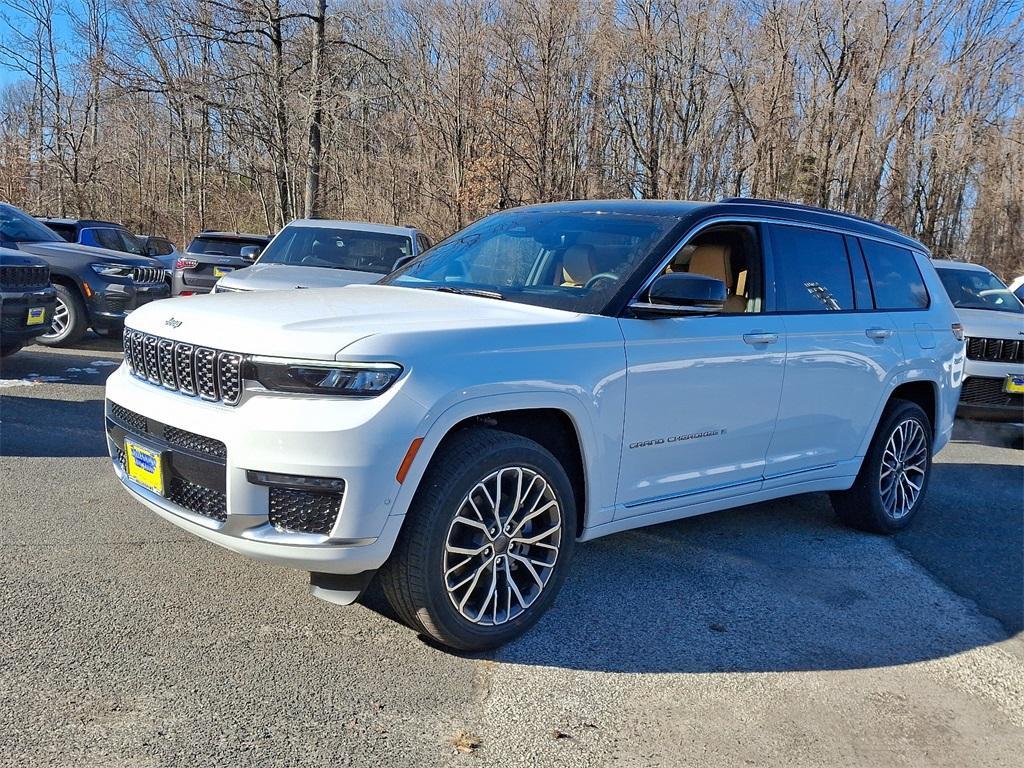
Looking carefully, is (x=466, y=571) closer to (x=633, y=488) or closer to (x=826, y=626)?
(x=633, y=488)

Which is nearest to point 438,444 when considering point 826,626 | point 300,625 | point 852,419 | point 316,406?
point 316,406

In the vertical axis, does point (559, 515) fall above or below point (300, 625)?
above

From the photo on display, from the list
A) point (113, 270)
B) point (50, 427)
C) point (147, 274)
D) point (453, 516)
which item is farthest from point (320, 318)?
point (147, 274)

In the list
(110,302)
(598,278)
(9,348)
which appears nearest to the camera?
(598,278)

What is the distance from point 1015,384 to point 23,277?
961cm

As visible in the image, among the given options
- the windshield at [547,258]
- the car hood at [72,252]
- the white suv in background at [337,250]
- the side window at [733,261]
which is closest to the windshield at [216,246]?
the car hood at [72,252]

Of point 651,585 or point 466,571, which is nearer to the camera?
point 466,571

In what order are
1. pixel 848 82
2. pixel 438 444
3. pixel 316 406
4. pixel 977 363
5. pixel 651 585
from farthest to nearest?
pixel 848 82 → pixel 977 363 → pixel 651 585 → pixel 438 444 → pixel 316 406

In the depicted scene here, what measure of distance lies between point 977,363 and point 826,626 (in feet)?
20.0

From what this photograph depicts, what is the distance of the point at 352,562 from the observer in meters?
3.20

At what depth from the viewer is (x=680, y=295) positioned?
3986 mm

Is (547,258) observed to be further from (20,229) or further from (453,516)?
(20,229)

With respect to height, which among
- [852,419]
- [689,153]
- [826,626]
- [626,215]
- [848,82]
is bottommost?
A: [826,626]

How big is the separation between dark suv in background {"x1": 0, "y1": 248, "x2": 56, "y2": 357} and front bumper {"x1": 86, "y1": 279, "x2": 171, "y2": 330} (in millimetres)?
2016
